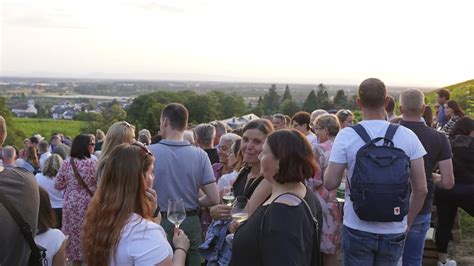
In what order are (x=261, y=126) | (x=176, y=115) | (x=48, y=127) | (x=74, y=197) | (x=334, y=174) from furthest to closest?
(x=48, y=127) < (x=74, y=197) < (x=176, y=115) < (x=261, y=126) < (x=334, y=174)

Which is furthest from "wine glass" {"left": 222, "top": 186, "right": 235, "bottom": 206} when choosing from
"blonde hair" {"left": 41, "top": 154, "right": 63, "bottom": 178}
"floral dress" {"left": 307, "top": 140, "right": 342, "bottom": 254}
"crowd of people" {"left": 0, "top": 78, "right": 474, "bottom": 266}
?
"blonde hair" {"left": 41, "top": 154, "right": 63, "bottom": 178}

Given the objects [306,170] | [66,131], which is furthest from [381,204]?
[66,131]

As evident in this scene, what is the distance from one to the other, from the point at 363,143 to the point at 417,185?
1.94ft

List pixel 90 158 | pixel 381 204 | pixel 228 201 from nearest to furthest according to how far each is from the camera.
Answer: pixel 381 204
pixel 228 201
pixel 90 158

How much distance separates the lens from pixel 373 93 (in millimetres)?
3439

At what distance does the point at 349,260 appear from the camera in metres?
3.51

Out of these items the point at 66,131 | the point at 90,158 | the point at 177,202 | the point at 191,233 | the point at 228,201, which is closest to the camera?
the point at 177,202

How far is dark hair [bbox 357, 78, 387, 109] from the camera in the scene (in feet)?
11.3

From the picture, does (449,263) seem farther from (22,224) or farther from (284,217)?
(22,224)

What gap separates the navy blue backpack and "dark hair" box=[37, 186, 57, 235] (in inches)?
78.3

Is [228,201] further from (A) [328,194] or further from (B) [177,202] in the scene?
(A) [328,194]

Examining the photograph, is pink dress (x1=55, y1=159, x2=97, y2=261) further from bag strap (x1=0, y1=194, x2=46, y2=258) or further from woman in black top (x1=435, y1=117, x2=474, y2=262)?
woman in black top (x1=435, y1=117, x2=474, y2=262)

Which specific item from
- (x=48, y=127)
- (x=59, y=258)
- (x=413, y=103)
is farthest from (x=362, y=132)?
(x=48, y=127)

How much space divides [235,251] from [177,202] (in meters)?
0.63
